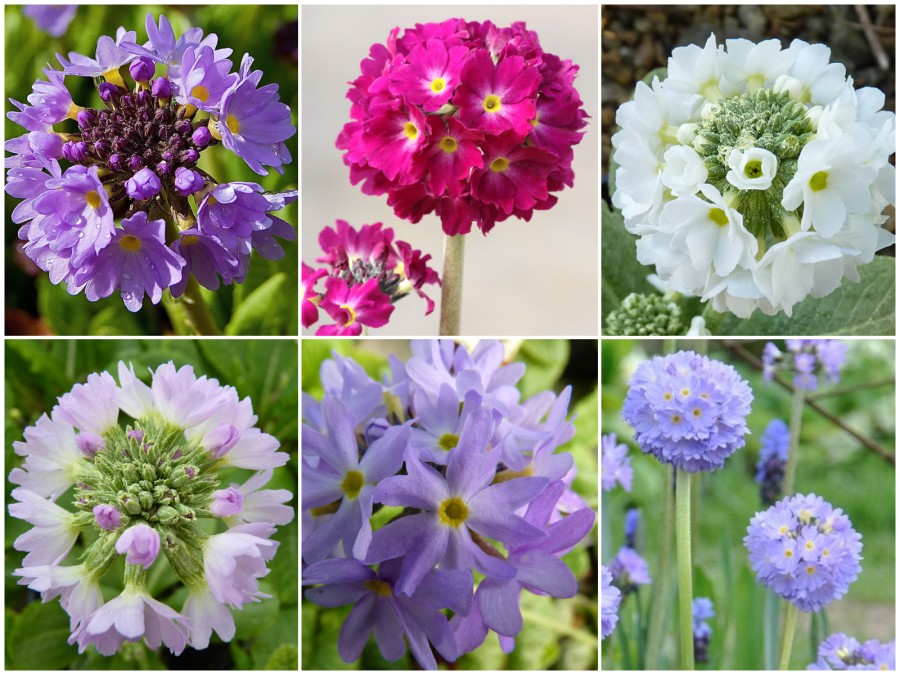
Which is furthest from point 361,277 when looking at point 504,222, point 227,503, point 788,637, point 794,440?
point 788,637

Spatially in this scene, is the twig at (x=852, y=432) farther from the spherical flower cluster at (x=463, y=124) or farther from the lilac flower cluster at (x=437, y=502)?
the spherical flower cluster at (x=463, y=124)

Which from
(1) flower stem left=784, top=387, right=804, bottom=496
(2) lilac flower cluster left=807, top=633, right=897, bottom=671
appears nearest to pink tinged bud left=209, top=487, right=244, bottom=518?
(1) flower stem left=784, top=387, right=804, bottom=496

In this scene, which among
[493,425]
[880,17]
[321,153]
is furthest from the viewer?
[880,17]

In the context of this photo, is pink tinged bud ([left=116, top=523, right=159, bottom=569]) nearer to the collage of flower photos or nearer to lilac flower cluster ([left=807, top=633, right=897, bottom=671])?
the collage of flower photos

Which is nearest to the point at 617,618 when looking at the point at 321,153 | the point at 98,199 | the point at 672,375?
the point at 672,375

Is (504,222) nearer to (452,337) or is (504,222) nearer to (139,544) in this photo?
(452,337)

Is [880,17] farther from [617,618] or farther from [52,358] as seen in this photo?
[52,358]

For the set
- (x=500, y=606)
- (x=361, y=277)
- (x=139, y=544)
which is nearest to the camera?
(x=139, y=544)
